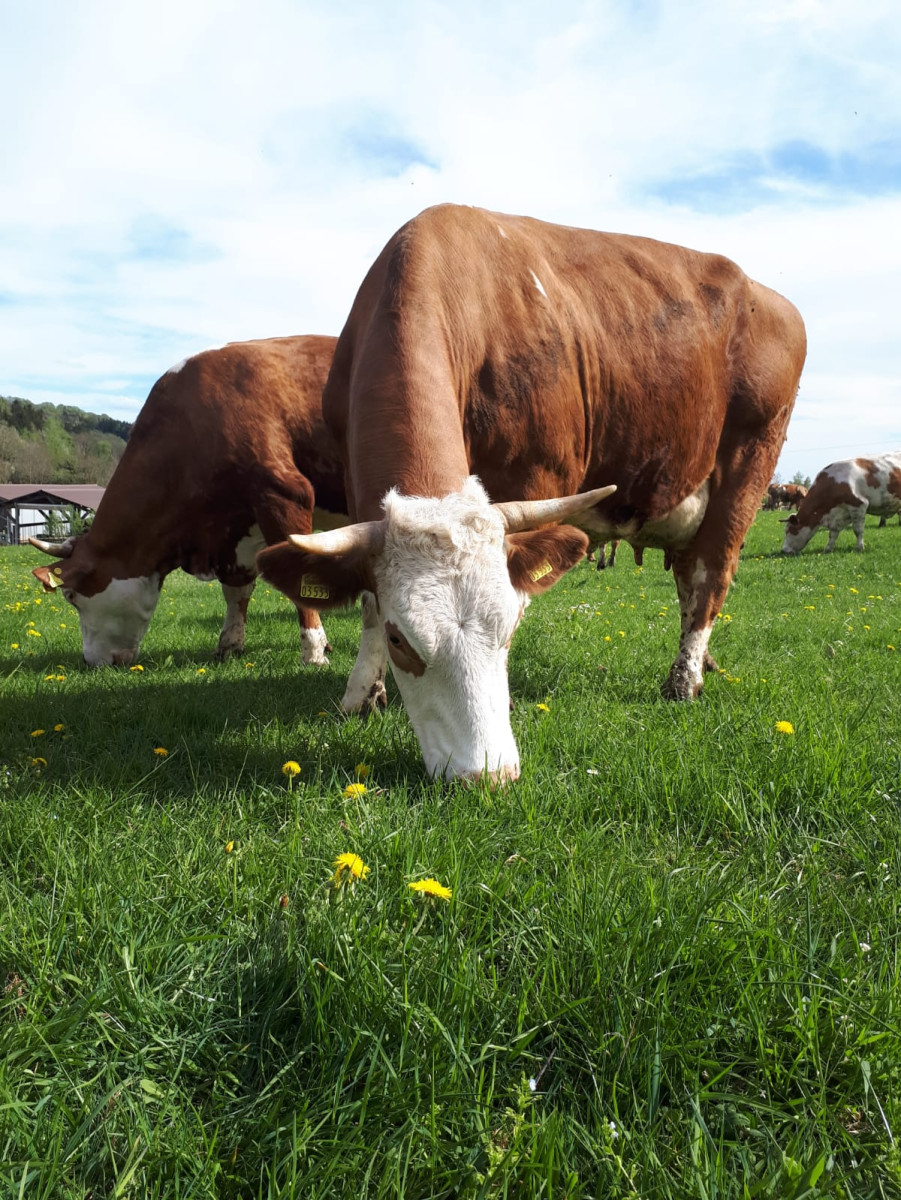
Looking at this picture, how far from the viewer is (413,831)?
2.47m

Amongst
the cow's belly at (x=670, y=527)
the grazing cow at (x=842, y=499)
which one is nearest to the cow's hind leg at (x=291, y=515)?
the cow's belly at (x=670, y=527)

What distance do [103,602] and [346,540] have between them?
15.6 ft

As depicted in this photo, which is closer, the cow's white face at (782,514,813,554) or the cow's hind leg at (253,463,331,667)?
the cow's hind leg at (253,463,331,667)

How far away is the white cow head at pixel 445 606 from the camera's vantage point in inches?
119

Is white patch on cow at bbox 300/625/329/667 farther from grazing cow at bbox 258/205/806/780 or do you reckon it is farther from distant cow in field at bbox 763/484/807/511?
distant cow in field at bbox 763/484/807/511

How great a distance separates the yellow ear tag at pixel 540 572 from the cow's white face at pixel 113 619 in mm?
4649

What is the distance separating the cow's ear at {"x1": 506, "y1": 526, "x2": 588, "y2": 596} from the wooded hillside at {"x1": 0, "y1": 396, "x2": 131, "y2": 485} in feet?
320

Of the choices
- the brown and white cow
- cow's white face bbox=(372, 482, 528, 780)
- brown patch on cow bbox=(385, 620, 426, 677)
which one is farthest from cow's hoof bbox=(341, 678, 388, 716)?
the brown and white cow

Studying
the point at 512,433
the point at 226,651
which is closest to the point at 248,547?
the point at 226,651

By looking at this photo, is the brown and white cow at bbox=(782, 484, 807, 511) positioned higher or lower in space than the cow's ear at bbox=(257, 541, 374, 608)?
higher

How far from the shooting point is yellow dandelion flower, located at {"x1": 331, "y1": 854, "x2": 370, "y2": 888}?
2013mm

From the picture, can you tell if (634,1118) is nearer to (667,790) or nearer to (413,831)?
(413,831)

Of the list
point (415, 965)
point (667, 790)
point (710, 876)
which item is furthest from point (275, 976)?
point (667, 790)

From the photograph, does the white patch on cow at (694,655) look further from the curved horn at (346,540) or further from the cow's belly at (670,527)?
the curved horn at (346,540)
